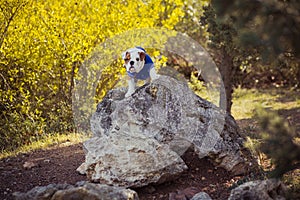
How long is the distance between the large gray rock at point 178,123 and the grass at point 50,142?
1.52 m

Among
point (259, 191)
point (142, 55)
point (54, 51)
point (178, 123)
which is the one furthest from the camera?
point (54, 51)

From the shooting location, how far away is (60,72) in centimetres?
682

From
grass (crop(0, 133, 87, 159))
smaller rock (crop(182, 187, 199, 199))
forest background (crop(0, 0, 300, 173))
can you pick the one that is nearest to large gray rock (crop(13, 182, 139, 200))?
smaller rock (crop(182, 187, 199, 199))

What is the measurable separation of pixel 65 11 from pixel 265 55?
449 centimetres

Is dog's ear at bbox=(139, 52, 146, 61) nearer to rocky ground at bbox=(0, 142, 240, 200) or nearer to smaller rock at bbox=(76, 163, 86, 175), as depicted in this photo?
rocky ground at bbox=(0, 142, 240, 200)

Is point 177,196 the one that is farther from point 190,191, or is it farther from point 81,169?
point 81,169

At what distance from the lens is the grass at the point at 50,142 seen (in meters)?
5.52

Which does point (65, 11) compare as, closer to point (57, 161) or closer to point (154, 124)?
A: point (57, 161)

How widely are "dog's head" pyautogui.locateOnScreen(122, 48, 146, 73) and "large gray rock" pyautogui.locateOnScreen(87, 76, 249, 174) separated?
254 millimetres

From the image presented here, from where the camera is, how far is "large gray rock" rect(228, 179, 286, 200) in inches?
127

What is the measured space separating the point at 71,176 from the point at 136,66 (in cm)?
132

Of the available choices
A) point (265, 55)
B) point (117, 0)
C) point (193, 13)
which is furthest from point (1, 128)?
point (193, 13)

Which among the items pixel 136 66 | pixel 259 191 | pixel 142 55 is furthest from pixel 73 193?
pixel 142 55

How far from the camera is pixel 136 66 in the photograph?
4516 millimetres
